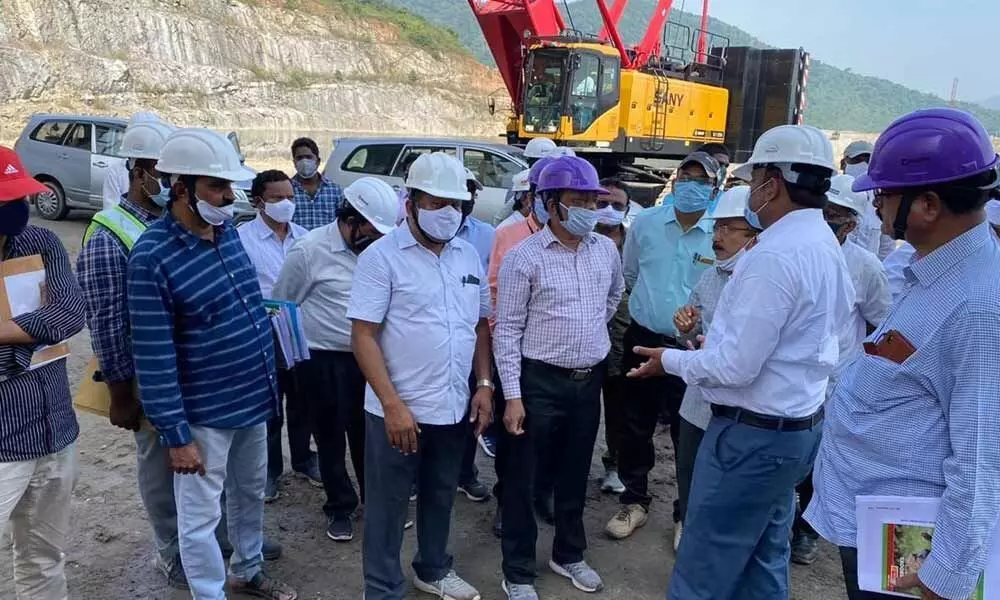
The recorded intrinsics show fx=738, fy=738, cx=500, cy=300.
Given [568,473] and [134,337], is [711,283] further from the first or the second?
[134,337]

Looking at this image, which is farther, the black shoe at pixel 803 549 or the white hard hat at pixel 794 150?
the black shoe at pixel 803 549

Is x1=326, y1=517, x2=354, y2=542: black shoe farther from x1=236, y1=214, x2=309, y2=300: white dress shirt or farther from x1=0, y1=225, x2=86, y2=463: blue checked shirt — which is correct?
x1=0, y1=225, x2=86, y2=463: blue checked shirt

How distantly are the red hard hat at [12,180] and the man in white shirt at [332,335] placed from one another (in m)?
1.36

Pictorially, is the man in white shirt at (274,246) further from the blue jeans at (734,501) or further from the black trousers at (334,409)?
the blue jeans at (734,501)

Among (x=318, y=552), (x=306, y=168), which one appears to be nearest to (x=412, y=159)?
(x=306, y=168)

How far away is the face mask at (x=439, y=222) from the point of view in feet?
9.47

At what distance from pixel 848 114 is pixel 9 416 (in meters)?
102

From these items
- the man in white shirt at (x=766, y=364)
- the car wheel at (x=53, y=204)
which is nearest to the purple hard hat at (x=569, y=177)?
the man in white shirt at (x=766, y=364)

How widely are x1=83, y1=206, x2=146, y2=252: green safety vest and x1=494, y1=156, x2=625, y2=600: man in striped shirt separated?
58.5 inches

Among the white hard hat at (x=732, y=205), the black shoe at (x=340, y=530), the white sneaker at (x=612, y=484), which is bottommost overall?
the white sneaker at (x=612, y=484)

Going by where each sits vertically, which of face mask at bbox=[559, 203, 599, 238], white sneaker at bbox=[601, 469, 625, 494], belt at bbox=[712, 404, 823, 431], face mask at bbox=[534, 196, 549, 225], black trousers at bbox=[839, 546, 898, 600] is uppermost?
face mask at bbox=[559, 203, 599, 238]

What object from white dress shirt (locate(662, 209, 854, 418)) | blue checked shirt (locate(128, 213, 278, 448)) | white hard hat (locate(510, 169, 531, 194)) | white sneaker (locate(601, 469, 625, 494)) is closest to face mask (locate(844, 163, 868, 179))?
white hard hat (locate(510, 169, 531, 194))

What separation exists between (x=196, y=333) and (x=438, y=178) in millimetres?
1076

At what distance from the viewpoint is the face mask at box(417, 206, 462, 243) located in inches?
114
